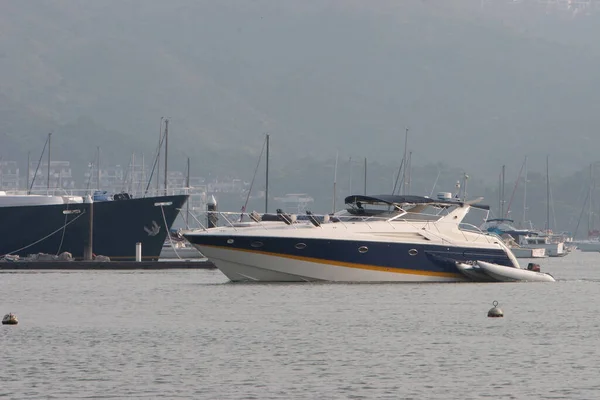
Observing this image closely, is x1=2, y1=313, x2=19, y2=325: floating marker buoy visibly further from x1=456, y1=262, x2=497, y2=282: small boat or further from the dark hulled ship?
the dark hulled ship

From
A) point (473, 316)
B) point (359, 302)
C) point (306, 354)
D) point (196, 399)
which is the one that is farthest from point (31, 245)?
point (196, 399)

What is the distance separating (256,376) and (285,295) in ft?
92.2

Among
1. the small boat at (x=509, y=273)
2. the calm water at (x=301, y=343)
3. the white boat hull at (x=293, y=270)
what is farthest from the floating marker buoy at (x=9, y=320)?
the small boat at (x=509, y=273)

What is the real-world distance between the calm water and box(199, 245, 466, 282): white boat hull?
0.58 m

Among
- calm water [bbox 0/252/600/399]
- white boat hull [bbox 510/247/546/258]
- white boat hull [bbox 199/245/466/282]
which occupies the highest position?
white boat hull [bbox 510/247/546/258]

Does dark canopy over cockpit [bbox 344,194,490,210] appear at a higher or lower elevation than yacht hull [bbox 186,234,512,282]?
higher

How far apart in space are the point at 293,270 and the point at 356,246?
281 cm

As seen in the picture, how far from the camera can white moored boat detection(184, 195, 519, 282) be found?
69312mm

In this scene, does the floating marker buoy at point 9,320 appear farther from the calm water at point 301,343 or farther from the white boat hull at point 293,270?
the white boat hull at point 293,270

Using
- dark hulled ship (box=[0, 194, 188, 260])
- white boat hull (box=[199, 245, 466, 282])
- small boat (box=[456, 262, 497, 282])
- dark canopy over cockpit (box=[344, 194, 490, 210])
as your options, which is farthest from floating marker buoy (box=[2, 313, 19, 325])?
dark hulled ship (box=[0, 194, 188, 260])

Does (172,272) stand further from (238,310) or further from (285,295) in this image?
(238,310)

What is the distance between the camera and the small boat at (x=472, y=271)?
71.8m

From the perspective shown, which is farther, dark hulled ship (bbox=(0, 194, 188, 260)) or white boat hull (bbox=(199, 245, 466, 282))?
dark hulled ship (bbox=(0, 194, 188, 260))

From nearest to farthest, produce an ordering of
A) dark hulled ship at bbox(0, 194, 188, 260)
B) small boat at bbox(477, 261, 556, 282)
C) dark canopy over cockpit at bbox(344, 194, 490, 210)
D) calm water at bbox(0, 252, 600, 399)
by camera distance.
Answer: calm water at bbox(0, 252, 600, 399)
dark canopy over cockpit at bbox(344, 194, 490, 210)
small boat at bbox(477, 261, 556, 282)
dark hulled ship at bbox(0, 194, 188, 260)
